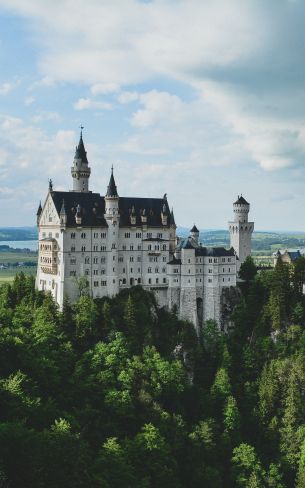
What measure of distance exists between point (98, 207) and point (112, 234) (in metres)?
5.30

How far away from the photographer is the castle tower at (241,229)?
374 feet

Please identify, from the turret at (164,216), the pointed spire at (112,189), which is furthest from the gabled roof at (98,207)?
the pointed spire at (112,189)

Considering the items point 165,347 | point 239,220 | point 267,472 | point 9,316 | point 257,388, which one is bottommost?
point 267,472

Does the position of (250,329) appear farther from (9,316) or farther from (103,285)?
(9,316)

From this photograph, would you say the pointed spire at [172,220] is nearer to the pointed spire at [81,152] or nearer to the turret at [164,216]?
the turret at [164,216]

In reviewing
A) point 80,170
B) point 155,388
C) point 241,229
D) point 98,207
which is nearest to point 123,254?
point 98,207

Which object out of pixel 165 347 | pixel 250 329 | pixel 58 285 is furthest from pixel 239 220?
pixel 58 285

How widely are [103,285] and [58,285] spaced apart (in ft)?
24.5

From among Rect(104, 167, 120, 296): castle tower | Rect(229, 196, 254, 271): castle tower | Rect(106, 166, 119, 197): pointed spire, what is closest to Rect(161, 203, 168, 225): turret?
Rect(104, 167, 120, 296): castle tower

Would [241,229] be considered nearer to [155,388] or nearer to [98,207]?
[98,207]

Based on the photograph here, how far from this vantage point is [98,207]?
9850 centimetres

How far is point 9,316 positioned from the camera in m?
87.7

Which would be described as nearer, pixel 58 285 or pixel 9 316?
pixel 9 316

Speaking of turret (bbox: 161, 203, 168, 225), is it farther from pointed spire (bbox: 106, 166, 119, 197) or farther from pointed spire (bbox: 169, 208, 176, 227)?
pointed spire (bbox: 106, 166, 119, 197)
